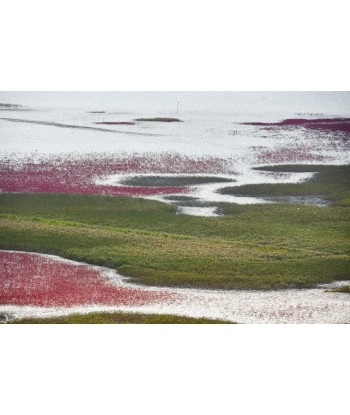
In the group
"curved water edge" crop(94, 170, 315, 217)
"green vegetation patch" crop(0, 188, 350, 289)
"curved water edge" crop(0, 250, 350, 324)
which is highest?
"curved water edge" crop(94, 170, 315, 217)

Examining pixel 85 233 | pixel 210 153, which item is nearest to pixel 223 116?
pixel 210 153

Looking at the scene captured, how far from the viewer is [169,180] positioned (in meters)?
10.3

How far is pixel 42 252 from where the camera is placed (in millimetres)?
9953

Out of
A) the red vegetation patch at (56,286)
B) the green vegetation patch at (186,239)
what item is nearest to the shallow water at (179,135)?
the green vegetation patch at (186,239)

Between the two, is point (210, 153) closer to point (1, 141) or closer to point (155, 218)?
point (155, 218)

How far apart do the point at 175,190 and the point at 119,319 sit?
2066 millimetres

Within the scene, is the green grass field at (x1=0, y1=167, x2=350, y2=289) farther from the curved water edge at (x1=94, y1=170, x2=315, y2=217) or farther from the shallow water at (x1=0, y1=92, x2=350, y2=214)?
the shallow water at (x1=0, y1=92, x2=350, y2=214)

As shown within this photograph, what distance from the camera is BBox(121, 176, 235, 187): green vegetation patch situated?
10328 mm

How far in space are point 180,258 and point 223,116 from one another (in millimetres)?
2140

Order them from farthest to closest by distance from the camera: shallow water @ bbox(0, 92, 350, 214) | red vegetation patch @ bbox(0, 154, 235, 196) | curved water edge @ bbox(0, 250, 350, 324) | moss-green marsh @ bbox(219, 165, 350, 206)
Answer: red vegetation patch @ bbox(0, 154, 235, 196) < shallow water @ bbox(0, 92, 350, 214) < moss-green marsh @ bbox(219, 165, 350, 206) < curved water edge @ bbox(0, 250, 350, 324)

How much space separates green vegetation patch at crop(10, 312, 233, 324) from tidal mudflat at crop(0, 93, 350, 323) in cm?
27

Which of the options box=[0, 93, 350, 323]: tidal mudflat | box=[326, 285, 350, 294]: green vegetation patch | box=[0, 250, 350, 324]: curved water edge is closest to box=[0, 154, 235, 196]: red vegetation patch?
box=[0, 93, 350, 323]: tidal mudflat
